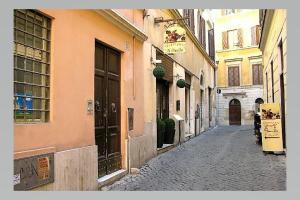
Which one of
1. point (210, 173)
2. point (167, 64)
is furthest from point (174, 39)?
point (210, 173)

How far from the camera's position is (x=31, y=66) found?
461 centimetres

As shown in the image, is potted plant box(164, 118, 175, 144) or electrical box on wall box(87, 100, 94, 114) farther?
potted plant box(164, 118, 175, 144)

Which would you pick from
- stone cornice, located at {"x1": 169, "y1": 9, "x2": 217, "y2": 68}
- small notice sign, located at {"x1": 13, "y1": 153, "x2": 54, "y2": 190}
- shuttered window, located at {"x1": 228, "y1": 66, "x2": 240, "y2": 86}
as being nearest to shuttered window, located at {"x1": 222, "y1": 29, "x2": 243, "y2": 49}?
shuttered window, located at {"x1": 228, "y1": 66, "x2": 240, "y2": 86}

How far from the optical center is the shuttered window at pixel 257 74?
27.5 m

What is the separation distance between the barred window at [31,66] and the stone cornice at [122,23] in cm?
169

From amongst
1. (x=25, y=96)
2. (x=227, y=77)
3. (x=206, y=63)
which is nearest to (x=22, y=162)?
(x=25, y=96)

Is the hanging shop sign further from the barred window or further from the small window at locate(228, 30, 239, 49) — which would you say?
the small window at locate(228, 30, 239, 49)

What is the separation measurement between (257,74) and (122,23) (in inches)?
870

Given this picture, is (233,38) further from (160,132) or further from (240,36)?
(160,132)

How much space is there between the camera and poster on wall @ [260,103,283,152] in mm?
8998

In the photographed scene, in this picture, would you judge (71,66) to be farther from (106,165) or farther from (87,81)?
(106,165)

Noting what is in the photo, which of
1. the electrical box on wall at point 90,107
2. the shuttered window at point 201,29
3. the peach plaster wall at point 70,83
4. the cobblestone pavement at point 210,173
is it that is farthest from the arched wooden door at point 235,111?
the electrical box on wall at point 90,107

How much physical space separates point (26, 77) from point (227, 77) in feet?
83.7

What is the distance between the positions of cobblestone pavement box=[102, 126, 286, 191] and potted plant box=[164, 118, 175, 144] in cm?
83
